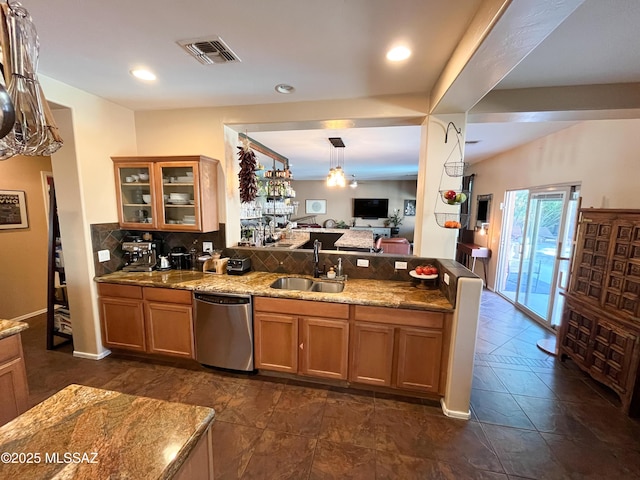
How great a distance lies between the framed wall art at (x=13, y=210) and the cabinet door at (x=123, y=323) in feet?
6.36

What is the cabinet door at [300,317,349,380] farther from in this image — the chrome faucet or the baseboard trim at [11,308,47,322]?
the baseboard trim at [11,308,47,322]

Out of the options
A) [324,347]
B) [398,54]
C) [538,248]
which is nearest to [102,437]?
[324,347]

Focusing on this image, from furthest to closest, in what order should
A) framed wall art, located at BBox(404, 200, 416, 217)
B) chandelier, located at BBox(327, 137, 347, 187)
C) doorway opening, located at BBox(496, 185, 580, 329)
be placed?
1. framed wall art, located at BBox(404, 200, 416, 217)
2. chandelier, located at BBox(327, 137, 347, 187)
3. doorway opening, located at BBox(496, 185, 580, 329)

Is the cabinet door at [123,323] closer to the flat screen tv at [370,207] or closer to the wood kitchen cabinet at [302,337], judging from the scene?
the wood kitchen cabinet at [302,337]

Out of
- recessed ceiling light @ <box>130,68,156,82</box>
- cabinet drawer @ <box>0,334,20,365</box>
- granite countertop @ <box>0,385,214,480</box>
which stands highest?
recessed ceiling light @ <box>130,68,156,82</box>

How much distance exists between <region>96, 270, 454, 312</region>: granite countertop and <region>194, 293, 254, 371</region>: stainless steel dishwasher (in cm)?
9

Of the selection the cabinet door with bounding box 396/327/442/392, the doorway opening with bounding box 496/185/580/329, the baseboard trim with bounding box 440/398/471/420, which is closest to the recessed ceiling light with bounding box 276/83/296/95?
the cabinet door with bounding box 396/327/442/392

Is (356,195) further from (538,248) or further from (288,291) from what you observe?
(288,291)

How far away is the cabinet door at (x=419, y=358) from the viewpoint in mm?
2125

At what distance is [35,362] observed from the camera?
8.79ft

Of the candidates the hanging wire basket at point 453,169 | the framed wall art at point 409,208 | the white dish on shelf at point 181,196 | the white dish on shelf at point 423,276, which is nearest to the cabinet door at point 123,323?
the white dish on shelf at point 181,196

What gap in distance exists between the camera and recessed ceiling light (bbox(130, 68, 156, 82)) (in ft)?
6.88

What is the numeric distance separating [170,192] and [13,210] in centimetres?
228

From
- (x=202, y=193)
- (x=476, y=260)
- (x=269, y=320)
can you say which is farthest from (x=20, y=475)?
(x=476, y=260)
